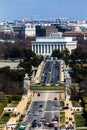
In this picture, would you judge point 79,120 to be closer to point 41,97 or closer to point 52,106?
point 52,106

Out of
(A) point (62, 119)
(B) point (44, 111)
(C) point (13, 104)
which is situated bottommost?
(C) point (13, 104)

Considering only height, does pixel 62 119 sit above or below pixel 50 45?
above

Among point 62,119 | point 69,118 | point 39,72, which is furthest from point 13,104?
point 39,72

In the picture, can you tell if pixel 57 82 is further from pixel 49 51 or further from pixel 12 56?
pixel 49 51

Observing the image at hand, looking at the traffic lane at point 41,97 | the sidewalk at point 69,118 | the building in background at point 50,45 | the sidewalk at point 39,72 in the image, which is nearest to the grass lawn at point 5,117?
the sidewalk at point 69,118

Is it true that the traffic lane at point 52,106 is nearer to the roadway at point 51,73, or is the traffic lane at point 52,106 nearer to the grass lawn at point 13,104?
the grass lawn at point 13,104

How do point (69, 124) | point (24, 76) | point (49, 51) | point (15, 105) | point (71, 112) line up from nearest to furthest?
point (69, 124)
point (71, 112)
point (15, 105)
point (24, 76)
point (49, 51)

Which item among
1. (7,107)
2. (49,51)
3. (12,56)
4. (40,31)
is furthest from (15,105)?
(40,31)
